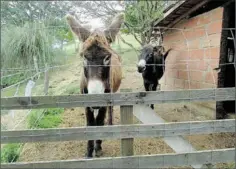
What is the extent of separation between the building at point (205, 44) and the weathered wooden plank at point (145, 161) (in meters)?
1.94

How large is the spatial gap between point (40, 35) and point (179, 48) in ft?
12.0

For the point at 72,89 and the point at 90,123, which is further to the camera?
the point at 72,89

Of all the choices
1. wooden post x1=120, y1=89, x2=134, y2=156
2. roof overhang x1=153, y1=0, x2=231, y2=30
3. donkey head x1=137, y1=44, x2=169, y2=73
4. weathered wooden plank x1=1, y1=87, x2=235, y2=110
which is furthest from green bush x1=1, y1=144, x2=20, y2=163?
roof overhang x1=153, y1=0, x2=231, y2=30

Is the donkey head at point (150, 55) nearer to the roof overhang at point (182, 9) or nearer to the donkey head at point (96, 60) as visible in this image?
the roof overhang at point (182, 9)

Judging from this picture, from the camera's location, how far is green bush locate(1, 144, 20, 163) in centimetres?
369

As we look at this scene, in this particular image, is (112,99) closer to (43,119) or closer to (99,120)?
(99,120)

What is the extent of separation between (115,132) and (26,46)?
3.05m

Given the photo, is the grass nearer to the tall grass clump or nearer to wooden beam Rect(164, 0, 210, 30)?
the tall grass clump

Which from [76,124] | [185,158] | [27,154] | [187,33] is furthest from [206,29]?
[27,154]

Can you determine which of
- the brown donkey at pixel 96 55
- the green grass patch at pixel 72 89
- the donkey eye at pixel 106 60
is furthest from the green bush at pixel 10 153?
the green grass patch at pixel 72 89

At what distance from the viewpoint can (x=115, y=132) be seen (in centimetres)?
234

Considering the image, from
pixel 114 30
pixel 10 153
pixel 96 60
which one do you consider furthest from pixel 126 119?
pixel 10 153

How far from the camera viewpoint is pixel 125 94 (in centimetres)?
235

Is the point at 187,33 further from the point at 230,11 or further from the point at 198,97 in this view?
the point at 198,97
